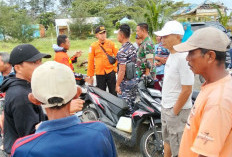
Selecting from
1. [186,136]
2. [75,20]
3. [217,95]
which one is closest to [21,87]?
[186,136]

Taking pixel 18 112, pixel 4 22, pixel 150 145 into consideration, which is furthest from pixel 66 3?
pixel 18 112

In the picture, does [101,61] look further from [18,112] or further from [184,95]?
[18,112]

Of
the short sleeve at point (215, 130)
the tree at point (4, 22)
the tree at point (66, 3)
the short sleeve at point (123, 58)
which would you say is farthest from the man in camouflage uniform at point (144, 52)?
the tree at point (66, 3)

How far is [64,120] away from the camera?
1132 millimetres

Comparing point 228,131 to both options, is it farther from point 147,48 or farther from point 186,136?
point 147,48

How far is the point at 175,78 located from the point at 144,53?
2.10 meters

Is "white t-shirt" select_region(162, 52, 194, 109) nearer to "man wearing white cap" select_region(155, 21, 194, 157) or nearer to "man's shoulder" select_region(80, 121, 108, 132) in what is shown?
"man wearing white cap" select_region(155, 21, 194, 157)

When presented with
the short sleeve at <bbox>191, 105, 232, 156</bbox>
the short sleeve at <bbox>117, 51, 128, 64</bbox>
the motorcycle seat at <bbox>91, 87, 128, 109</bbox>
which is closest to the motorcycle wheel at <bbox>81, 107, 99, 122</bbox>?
the motorcycle seat at <bbox>91, 87, 128, 109</bbox>

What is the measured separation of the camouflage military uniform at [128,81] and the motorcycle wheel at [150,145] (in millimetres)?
890

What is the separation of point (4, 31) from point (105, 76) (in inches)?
1220

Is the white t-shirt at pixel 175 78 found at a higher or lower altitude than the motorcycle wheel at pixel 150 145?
higher

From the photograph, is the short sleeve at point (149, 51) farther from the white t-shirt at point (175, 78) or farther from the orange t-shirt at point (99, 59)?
the white t-shirt at point (175, 78)

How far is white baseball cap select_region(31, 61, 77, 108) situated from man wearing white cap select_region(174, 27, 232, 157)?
80 centimetres

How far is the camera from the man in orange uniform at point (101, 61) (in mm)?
4562
